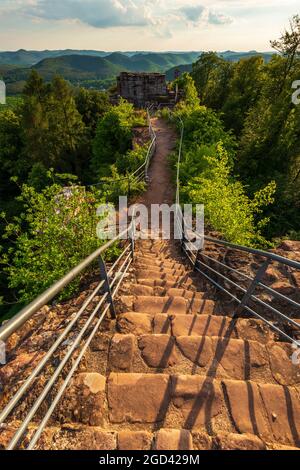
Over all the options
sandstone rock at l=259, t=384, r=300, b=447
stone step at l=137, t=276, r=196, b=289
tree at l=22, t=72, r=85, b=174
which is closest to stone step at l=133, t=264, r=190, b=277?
stone step at l=137, t=276, r=196, b=289

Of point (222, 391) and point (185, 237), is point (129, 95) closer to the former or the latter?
point (185, 237)

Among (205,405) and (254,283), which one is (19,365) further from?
(254,283)

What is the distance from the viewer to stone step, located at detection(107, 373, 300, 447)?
6.78 feet

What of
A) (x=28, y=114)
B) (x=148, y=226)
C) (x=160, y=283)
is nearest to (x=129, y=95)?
(x=28, y=114)

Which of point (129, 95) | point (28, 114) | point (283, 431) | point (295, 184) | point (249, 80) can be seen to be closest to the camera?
point (283, 431)

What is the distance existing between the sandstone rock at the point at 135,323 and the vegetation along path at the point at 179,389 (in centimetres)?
1

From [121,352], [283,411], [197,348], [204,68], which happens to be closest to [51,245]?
[121,352]

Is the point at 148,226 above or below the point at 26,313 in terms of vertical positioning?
below

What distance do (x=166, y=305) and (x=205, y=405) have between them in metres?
1.76

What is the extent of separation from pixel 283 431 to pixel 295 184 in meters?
14.3

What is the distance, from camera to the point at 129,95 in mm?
36156

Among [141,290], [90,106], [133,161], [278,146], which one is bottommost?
[141,290]

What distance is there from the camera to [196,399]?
2.23 metres

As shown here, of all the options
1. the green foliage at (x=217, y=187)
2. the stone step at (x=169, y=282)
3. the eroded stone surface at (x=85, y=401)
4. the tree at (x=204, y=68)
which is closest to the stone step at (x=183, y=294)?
the stone step at (x=169, y=282)
